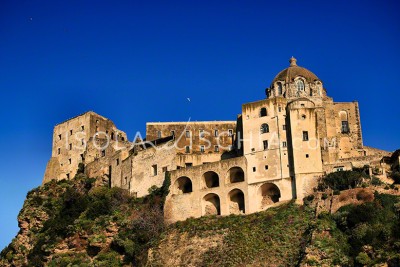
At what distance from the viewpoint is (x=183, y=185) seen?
61.7 metres

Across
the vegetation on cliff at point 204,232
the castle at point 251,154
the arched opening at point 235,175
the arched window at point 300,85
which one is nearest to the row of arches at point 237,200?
the castle at point 251,154

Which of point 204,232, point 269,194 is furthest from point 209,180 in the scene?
point 204,232

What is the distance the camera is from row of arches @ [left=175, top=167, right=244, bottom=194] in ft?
195

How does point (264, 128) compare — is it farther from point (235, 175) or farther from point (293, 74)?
point (293, 74)

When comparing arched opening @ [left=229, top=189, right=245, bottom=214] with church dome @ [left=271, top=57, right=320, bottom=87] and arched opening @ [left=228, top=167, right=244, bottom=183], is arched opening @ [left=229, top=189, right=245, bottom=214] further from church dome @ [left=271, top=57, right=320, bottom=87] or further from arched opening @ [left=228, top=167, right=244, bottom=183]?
church dome @ [left=271, top=57, right=320, bottom=87]

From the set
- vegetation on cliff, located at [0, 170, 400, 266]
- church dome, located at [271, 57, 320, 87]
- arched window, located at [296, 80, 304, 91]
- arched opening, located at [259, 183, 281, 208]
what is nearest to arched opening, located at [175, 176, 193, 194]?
vegetation on cliff, located at [0, 170, 400, 266]

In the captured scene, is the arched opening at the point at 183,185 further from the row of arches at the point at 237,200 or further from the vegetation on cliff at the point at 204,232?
the row of arches at the point at 237,200

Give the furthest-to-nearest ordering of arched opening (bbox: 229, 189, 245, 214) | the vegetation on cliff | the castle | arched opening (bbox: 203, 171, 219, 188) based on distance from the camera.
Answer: arched opening (bbox: 203, 171, 219, 188)
arched opening (bbox: 229, 189, 245, 214)
the castle
the vegetation on cliff

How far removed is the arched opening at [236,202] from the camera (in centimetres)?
5759

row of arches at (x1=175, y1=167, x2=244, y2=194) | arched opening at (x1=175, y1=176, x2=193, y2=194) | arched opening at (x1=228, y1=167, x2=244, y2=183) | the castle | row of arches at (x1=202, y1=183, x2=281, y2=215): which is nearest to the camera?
the castle

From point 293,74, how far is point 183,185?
16.0 metres

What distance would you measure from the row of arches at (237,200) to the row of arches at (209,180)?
135cm

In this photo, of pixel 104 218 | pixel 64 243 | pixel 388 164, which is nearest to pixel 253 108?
pixel 388 164

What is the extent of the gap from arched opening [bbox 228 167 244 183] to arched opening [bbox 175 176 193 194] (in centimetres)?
423
